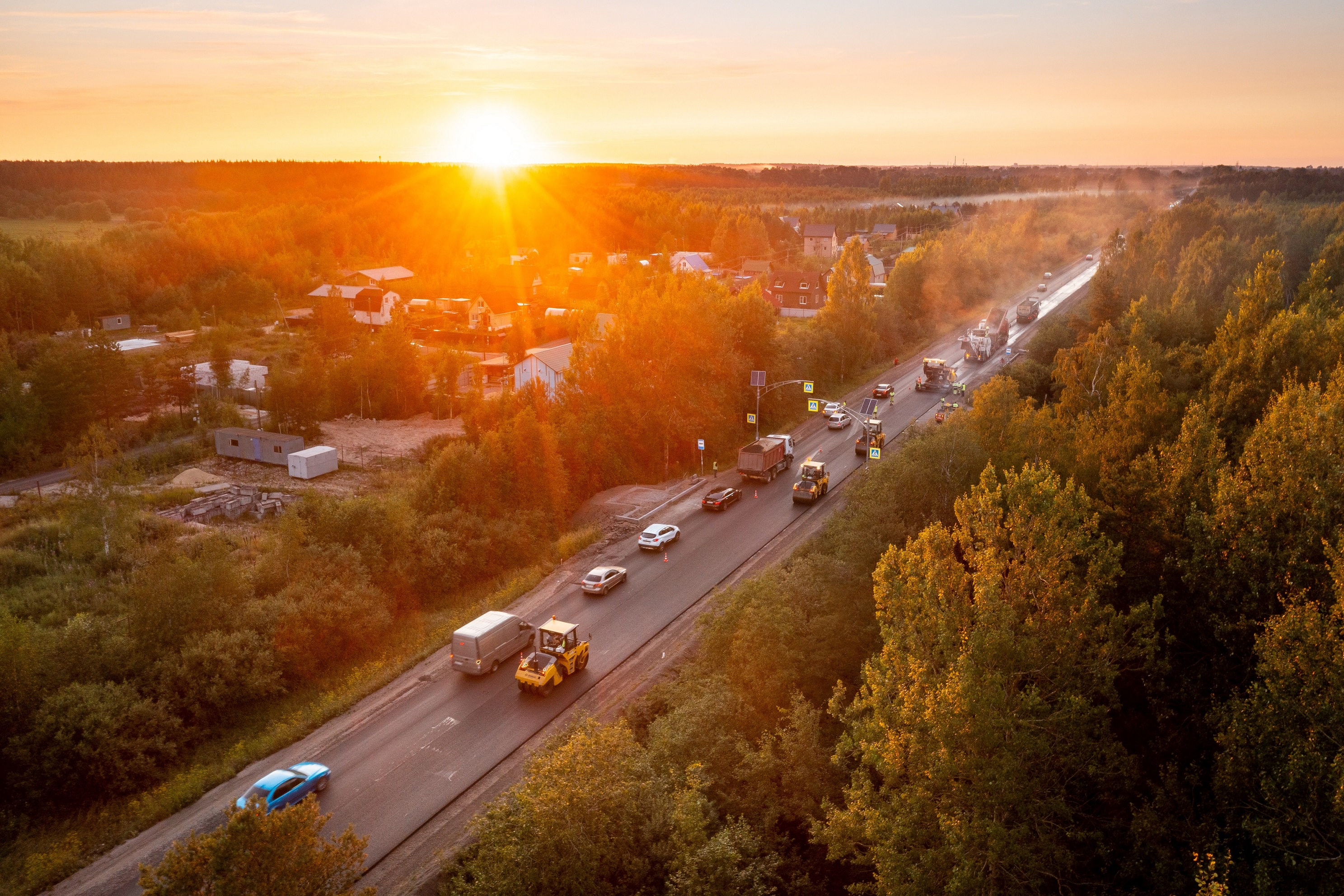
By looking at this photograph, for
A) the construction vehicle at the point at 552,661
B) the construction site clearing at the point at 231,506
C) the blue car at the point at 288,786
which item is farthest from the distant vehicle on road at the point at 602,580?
the construction site clearing at the point at 231,506

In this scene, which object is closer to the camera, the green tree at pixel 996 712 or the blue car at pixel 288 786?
the green tree at pixel 996 712

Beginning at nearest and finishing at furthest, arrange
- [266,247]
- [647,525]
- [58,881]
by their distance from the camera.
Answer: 1. [58,881]
2. [647,525]
3. [266,247]

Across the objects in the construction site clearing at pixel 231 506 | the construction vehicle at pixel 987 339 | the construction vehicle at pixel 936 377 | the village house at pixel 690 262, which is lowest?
the construction site clearing at pixel 231 506

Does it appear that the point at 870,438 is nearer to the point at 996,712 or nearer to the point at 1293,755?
the point at 1293,755

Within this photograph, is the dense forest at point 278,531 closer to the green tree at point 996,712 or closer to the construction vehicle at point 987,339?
the construction vehicle at point 987,339

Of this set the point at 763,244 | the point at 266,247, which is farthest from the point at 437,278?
the point at 763,244

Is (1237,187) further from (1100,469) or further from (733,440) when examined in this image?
(1100,469)

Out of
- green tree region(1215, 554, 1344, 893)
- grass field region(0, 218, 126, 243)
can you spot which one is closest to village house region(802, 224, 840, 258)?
grass field region(0, 218, 126, 243)

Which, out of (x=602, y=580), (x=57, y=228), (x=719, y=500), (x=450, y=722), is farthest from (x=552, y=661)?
(x=57, y=228)
